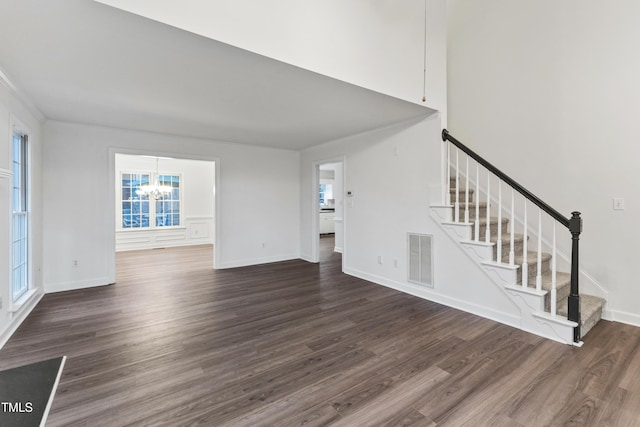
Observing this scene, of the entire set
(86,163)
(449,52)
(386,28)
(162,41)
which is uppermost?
(449,52)

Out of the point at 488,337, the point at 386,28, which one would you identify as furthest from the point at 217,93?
the point at 488,337

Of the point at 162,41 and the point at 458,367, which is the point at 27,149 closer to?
the point at 162,41

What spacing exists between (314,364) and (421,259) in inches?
86.4

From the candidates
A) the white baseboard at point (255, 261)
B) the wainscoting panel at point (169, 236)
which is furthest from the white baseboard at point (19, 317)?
the wainscoting panel at point (169, 236)

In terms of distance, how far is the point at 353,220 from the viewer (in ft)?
16.1

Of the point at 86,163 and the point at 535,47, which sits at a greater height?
the point at 535,47

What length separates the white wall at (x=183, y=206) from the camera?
299 inches

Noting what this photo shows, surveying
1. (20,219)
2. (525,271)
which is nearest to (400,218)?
(525,271)

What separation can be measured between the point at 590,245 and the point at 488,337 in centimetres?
168

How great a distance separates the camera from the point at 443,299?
3555 mm

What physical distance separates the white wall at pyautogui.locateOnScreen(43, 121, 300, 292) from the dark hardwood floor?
697 millimetres

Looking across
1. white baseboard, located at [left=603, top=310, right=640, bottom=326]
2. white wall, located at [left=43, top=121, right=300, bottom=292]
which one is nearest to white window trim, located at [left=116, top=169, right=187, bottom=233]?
white wall, located at [left=43, top=121, right=300, bottom=292]

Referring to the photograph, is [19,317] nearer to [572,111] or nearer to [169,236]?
[169,236]

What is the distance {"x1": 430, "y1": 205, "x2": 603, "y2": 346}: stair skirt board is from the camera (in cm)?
260
